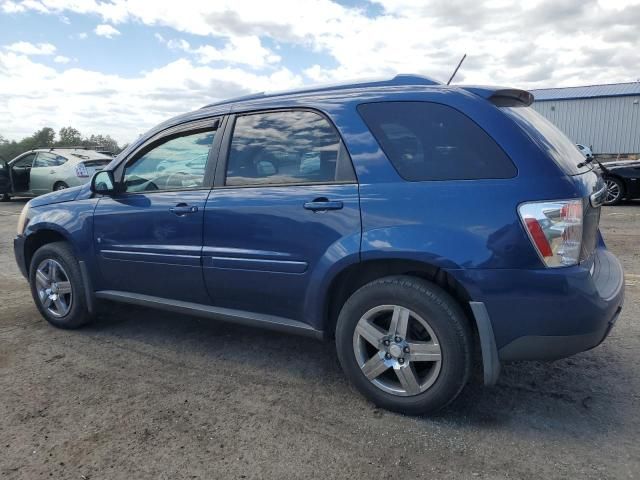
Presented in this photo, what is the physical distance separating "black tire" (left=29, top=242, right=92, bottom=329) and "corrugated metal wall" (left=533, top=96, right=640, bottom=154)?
2986 centimetres

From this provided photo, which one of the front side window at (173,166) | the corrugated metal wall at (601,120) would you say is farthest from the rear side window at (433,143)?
the corrugated metal wall at (601,120)

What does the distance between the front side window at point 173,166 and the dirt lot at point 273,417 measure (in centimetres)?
121

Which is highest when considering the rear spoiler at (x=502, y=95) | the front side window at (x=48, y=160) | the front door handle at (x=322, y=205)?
the rear spoiler at (x=502, y=95)

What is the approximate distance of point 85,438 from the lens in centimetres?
269

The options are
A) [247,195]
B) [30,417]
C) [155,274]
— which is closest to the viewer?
[30,417]

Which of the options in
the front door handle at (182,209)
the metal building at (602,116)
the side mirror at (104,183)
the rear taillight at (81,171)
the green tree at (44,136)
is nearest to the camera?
the front door handle at (182,209)

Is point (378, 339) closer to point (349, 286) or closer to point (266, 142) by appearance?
point (349, 286)

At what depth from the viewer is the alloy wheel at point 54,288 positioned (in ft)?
14.0

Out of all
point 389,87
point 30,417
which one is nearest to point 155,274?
point 30,417

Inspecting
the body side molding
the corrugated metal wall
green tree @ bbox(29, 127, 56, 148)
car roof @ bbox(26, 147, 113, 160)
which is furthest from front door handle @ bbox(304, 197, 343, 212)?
green tree @ bbox(29, 127, 56, 148)

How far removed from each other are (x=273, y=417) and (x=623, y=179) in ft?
36.6

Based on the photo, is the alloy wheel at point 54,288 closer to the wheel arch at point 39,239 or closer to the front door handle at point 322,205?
the wheel arch at point 39,239

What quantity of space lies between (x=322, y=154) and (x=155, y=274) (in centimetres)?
155

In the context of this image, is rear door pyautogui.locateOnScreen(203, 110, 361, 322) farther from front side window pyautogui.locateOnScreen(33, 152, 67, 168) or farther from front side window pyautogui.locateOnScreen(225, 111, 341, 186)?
front side window pyautogui.locateOnScreen(33, 152, 67, 168)
